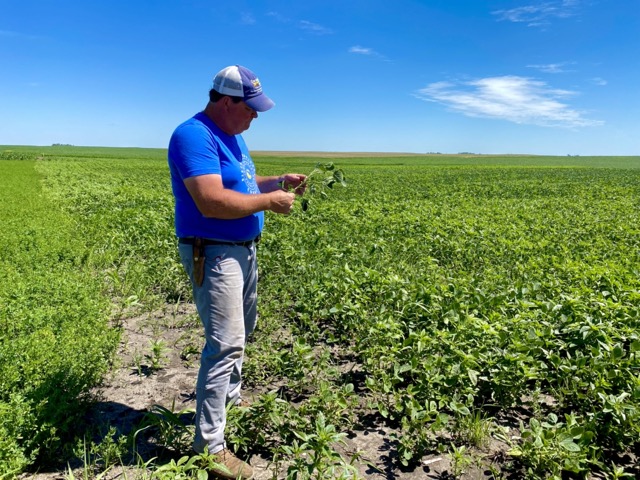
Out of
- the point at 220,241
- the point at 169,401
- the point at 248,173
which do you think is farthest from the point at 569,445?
the point at 169,401

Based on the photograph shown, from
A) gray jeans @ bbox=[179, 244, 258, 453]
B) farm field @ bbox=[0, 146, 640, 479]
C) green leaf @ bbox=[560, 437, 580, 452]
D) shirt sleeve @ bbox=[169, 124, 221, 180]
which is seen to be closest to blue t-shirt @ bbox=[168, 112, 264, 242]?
shirt sleeve @ bbox=[169, 124, 221, 180]

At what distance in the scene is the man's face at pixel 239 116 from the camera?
2.63m

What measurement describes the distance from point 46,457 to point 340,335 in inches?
106

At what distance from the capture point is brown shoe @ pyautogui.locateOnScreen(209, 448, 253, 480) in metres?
Result: 2.59

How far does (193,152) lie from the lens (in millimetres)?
2426

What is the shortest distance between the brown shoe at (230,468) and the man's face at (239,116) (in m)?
1.89

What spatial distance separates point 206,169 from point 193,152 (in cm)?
12

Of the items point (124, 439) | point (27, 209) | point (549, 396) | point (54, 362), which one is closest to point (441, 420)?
point (549, 396)

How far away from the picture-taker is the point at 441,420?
9.25 feet

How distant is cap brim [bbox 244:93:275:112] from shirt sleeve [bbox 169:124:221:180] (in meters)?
0.32

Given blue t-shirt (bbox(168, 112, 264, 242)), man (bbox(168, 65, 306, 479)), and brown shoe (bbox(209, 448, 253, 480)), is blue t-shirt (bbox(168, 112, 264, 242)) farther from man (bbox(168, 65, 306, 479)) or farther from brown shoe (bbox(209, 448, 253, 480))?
brown shoe (bbox(209, 448, 253, 480))

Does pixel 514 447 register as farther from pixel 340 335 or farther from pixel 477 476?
pixel 340 335

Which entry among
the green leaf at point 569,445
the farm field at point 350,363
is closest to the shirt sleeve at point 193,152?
the farm field at point 350,363

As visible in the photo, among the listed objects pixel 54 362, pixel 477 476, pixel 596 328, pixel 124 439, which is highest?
Result: pixel 596 328
